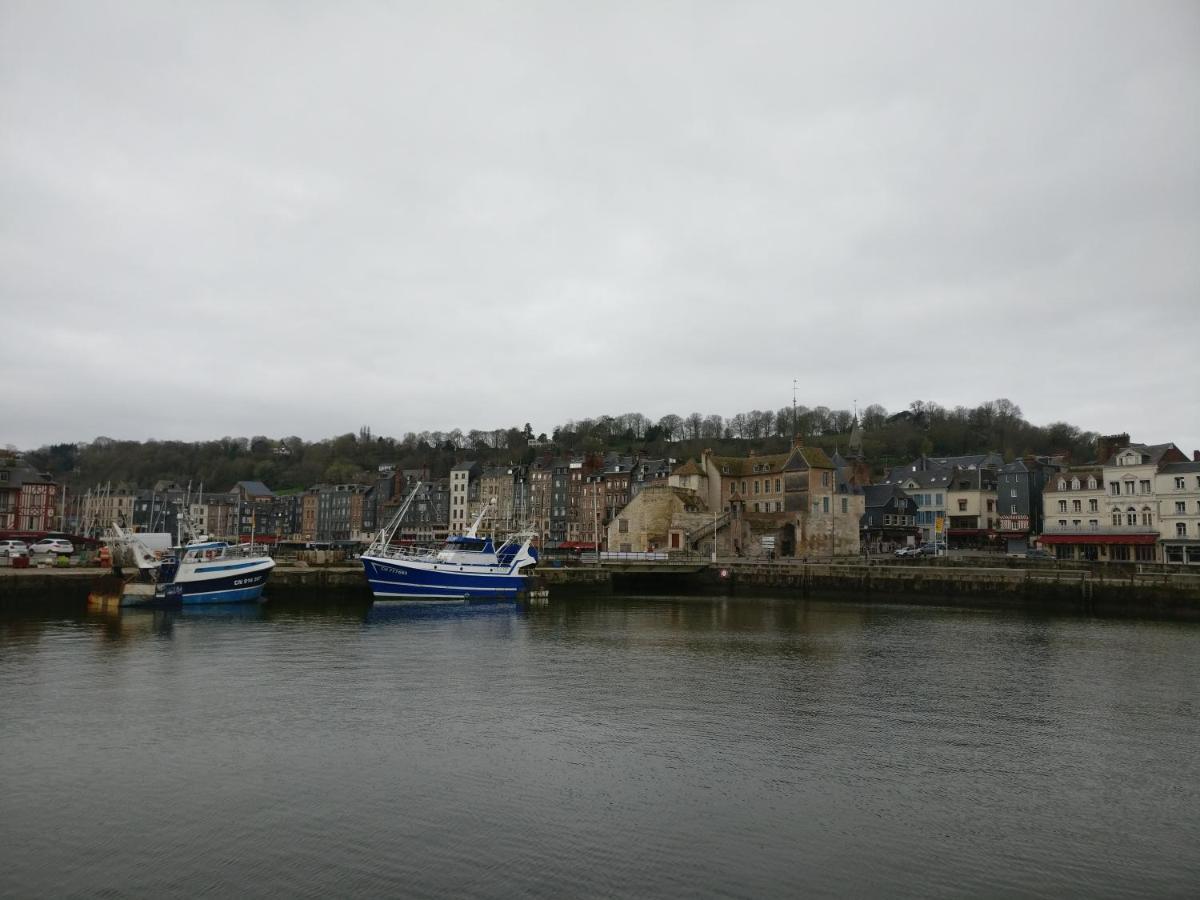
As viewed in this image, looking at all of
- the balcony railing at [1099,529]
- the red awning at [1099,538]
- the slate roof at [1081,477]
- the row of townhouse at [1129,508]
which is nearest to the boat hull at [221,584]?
the row of townhouse at [1129,508]

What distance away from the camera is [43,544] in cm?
5888

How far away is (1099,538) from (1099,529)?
967mm

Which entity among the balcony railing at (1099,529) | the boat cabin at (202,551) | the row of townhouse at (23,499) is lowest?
the boat cabin at (202,551)

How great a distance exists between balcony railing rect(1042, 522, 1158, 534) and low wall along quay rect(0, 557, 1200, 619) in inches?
585

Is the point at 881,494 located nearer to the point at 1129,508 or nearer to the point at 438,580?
the point at 1129,508

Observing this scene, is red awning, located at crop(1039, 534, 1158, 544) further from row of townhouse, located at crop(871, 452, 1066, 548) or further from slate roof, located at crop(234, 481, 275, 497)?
slate roof, located at crop(234, 481, 275, 497)

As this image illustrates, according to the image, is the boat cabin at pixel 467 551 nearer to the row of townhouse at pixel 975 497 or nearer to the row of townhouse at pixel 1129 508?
the row of townhouse at pixel 975 497

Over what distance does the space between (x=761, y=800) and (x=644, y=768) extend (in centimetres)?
230

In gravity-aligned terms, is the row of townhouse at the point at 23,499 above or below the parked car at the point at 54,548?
above

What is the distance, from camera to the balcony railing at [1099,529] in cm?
6169

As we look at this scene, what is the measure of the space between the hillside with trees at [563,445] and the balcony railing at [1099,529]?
4252 cm

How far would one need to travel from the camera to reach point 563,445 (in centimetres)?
14375

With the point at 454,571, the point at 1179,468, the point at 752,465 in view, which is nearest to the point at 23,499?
the point at 454,571

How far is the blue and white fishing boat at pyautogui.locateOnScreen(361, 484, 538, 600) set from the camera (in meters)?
50.2
